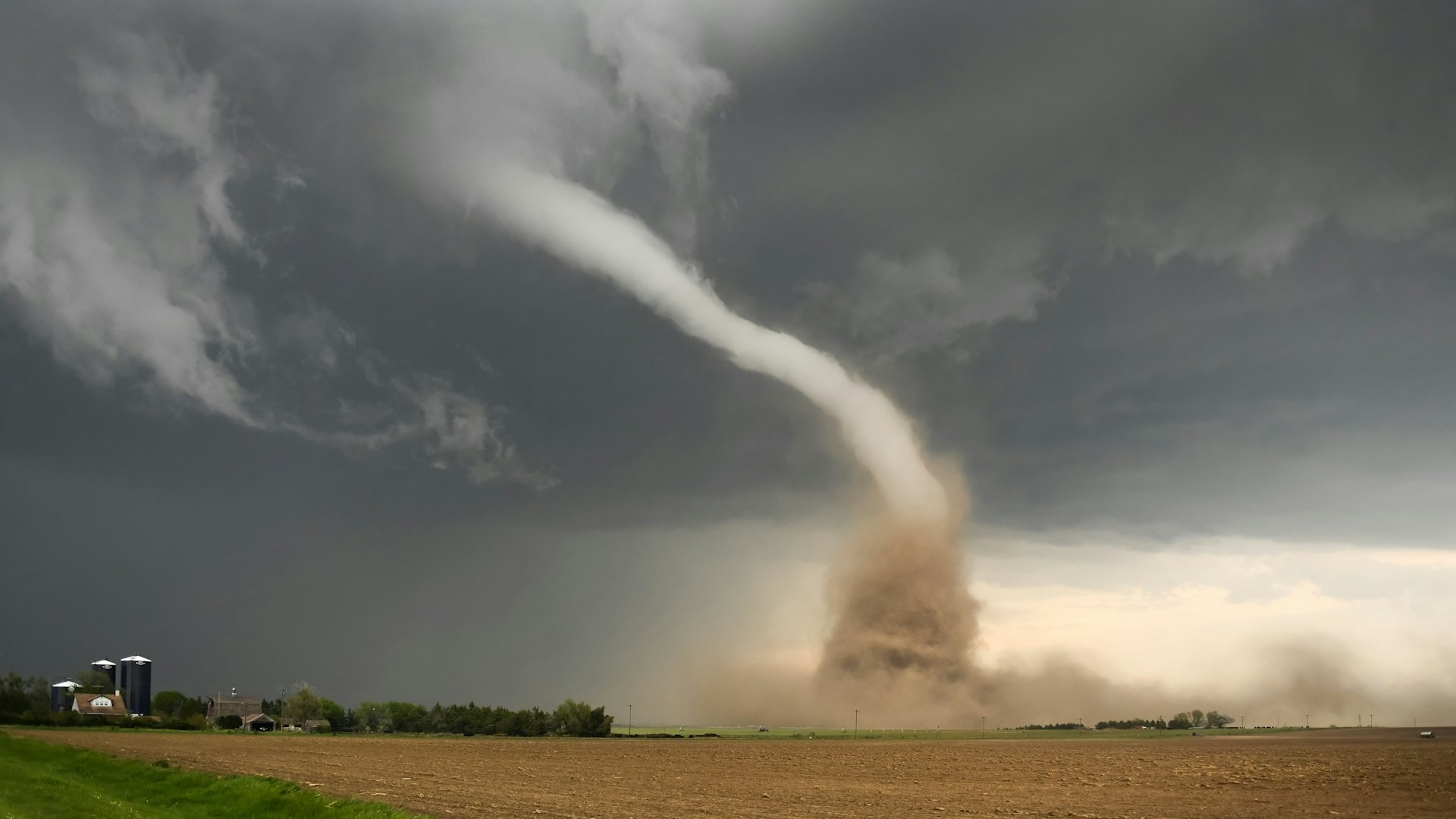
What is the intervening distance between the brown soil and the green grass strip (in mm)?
5651

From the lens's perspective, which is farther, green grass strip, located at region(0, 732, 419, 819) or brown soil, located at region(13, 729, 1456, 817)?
brown soil, located at region(13, 729, 1456, 817)

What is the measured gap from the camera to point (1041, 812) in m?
53.7

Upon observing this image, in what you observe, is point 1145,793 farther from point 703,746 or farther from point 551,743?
point 551,743

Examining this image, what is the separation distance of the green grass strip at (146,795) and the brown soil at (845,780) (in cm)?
565

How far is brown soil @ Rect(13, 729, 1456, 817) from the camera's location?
183ft

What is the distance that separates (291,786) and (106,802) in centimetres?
1267

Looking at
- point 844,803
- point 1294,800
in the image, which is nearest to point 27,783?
point 844,803

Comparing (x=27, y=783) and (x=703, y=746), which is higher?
(x=27, y=783)

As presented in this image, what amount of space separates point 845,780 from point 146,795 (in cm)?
5023

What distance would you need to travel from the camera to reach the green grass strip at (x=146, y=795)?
3478 cm

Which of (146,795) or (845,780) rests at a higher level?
(146,795)

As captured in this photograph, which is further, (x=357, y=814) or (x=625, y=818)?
(x=625, y=818)

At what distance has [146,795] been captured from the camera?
50500mm

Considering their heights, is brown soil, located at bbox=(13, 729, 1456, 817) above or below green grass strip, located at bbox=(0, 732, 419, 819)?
below
